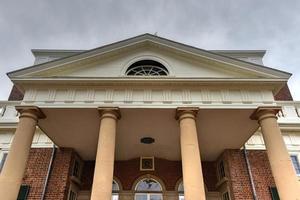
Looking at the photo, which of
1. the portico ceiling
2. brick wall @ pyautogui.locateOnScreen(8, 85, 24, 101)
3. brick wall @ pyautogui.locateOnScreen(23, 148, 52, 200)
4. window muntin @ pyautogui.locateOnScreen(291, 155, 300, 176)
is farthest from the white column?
brick wall @ pyautogui.locateOnScreen(8, 85, 24, 101)

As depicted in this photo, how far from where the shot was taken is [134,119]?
905 centimetres

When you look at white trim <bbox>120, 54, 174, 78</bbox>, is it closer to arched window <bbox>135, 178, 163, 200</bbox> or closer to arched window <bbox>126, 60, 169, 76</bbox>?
arched window <bbox>126, 60, 169, 76</bbox>

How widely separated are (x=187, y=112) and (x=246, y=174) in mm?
4658

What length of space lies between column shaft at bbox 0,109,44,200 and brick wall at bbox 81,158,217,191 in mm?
4816

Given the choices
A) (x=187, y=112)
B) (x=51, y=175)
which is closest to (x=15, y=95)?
(x=51, y=175)

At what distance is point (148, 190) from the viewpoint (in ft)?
37.8

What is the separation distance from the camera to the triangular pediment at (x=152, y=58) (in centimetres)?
881

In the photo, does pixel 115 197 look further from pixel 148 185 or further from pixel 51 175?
pixel 51 175

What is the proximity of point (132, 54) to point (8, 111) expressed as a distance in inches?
269

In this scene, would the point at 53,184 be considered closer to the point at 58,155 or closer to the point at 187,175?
the point at 58,155

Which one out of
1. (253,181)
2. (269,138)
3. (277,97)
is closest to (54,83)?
(269,138)

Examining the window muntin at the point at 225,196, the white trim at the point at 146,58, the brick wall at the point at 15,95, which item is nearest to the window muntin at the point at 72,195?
the white trim at the point at 146,58

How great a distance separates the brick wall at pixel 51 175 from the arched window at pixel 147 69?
4.92 m

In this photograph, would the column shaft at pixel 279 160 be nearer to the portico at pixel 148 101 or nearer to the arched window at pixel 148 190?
the portico at pixel 148 101
